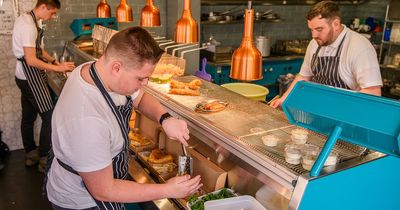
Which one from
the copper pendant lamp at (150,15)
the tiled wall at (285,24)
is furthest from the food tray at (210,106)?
the tiled wall at (285,24)

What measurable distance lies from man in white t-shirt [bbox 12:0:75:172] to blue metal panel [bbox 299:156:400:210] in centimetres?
356

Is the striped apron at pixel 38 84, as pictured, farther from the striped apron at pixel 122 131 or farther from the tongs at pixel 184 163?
the tongs at pixel 184 163

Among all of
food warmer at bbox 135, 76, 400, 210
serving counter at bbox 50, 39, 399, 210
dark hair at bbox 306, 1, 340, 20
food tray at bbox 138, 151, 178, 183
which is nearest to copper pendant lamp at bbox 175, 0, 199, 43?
serving counter at bbox 50, 39, 399, 210

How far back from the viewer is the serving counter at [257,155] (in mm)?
1673

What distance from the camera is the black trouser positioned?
4.45 metres

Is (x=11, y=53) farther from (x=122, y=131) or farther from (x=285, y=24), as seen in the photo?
(x=285, y=24)

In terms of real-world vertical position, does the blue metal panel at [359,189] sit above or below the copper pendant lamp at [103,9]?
below

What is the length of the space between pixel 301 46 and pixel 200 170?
5.96 meters

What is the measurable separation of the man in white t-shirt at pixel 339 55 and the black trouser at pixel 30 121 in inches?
→ 119

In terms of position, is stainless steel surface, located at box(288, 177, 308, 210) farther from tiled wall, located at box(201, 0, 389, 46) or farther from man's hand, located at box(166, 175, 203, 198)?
tiled wall, located at box(201, 0, 389, 46)

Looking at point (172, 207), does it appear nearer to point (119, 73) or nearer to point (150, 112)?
point (150, 112)

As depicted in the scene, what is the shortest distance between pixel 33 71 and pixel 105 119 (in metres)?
3.19

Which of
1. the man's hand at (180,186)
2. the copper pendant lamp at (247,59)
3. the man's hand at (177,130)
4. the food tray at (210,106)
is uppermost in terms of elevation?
the copper pendant lamp at (247,59)

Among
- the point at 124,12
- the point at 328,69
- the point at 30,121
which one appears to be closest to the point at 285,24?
the point at 124,12
